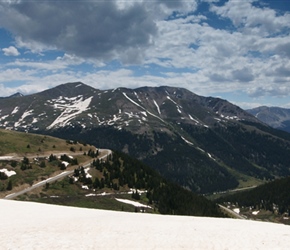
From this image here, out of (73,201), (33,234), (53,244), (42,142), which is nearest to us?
(53,244)

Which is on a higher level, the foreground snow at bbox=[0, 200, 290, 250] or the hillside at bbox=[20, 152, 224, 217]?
the foreground snow at bbox=[0, 200, 290, 250]

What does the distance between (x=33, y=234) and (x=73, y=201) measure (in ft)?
216

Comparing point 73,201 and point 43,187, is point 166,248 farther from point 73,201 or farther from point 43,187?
point 43,187

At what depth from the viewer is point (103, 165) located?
130 metres

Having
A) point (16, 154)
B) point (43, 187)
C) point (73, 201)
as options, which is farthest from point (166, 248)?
point (16, 154)

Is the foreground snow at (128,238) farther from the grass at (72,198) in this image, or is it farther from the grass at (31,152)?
the grass at (31,152)

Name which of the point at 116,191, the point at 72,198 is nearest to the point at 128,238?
the point at 72,198

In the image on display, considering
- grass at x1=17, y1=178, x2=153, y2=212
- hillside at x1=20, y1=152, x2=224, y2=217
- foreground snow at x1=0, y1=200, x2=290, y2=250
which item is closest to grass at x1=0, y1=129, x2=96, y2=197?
A: grass at x1=17, y1=178, x2=153, y2=212

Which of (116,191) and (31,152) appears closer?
(116,191)

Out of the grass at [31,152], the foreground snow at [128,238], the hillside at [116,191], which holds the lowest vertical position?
the hillside at [116,191]

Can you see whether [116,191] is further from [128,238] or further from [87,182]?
[128,238]

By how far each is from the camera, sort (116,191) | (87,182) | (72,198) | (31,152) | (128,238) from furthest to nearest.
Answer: (31,152), (116,191), (87,182), (72,198), (128,238)

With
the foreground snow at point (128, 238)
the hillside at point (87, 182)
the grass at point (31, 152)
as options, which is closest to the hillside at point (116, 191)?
the hillside at point (87, 182)

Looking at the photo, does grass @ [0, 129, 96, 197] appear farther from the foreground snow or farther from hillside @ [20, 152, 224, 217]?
the foreground snow
